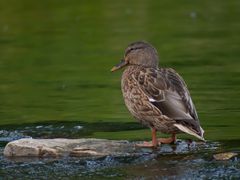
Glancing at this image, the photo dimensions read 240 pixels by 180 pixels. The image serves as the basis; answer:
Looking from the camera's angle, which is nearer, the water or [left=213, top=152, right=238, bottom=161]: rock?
[left=213, top=152, right=238, bottom=161]: rock

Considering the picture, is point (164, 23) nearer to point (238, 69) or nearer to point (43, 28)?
point (43, 28)

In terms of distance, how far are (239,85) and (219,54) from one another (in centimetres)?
311

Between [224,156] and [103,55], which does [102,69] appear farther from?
[224,156]

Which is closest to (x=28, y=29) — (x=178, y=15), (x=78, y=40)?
(x=78, y=40)

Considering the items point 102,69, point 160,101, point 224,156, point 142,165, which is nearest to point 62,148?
point 142,165

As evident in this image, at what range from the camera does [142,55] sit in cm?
1063

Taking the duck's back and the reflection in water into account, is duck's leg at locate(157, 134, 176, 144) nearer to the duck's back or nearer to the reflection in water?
the reflection in water

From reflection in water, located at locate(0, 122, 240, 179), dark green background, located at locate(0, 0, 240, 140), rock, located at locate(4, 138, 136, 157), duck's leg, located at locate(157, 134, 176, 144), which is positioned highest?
dark green background, located at locate(0, 0, 240, 140)

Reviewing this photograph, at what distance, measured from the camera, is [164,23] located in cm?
2128

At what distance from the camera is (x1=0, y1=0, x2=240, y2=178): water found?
30.8 feet

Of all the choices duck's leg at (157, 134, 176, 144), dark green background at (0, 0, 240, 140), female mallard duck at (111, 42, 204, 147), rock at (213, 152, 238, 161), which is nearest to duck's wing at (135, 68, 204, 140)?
female mallard duck at (111, 42, 204, 147)

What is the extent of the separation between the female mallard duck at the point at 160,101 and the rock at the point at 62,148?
1.23 ft

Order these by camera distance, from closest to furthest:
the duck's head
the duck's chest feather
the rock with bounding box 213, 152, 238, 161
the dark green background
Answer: the rock with bounding box 213, 152, 238, 161 < the duck's chest feather < the duck's head < the dark green background

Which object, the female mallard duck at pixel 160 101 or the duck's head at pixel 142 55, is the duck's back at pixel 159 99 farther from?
the duck's head at pixel 142 55
